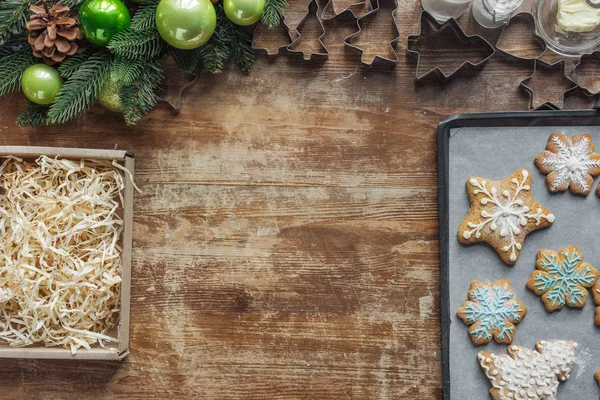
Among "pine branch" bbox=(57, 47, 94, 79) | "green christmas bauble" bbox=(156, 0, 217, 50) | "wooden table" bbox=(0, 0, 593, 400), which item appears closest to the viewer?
"green christmas bauble" bbox=(156, 0, 217, 50)

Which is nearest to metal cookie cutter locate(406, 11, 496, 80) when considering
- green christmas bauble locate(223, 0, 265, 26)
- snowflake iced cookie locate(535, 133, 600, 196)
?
snowflake iced cookie locate(535, 133, 600, 196)

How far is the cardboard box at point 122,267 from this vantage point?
4.21ft

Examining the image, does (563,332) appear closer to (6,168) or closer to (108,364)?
(108,364)

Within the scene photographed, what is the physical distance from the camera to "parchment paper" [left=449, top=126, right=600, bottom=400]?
134cm

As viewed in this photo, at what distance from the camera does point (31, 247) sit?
1.33 meters

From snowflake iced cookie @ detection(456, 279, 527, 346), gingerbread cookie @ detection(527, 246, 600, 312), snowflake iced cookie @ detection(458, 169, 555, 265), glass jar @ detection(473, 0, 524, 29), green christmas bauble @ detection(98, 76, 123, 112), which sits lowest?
snowflake iced cookie @ detection(456, 279, 527, 346)

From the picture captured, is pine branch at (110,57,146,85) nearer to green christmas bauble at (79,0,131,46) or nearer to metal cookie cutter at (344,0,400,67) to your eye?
green christmas bauble at (79,0,131,46)

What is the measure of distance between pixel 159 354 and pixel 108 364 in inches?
5.8

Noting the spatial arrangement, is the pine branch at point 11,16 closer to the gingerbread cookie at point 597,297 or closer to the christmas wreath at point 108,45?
the christmas wreath at point 108,45

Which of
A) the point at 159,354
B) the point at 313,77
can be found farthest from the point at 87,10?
the point at 159,354

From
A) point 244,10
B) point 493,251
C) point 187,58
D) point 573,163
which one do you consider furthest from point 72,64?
point 573,163

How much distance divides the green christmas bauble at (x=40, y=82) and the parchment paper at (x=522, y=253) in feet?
3.43

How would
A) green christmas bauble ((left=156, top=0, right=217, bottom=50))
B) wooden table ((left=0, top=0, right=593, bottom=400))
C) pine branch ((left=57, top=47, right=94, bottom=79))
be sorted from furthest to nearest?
1. wooden table ((left=0, top=0, right=593, bottom=400))
2. pine branch ((left=57, top=47, right=94, bottom=79))
3. green christmas bauble ((left=156, top=0, right=217, bottom=50))

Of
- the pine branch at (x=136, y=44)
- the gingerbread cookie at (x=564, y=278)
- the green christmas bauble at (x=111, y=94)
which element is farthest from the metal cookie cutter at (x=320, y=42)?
the gingerbread cookie at (x=564, y=278)
